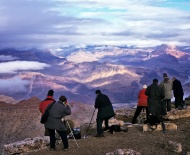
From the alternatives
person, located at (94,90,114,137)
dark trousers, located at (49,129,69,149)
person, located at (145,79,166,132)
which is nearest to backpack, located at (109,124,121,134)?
person, located at (94,90,114,137)

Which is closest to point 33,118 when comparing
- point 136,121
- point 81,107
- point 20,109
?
point 20,109

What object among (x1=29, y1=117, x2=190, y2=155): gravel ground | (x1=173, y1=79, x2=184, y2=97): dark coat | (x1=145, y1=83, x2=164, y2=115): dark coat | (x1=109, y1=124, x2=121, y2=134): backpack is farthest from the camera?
(x1=173, y1=79, x2=184, y2=97): dark coat

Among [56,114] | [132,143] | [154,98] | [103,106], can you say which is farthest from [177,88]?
[56,114]

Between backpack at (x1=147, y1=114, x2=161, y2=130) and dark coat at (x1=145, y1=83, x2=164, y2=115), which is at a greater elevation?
dark coat at (x1=145, y1=83, x2=164, y2=115)

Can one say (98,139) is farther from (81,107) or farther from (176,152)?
(81,107)

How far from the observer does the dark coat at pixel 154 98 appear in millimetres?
17891

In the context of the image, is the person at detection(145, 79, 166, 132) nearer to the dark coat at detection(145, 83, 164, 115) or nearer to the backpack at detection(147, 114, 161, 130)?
the dark coat at detection(145, 83, 164, 115)

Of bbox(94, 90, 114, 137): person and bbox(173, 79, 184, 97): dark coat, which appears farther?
bbox(173, 79, 184, 97): dark coat

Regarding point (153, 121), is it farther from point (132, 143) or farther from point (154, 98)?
point (132, 143)

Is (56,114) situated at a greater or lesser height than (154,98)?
lesser

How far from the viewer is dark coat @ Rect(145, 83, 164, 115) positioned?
17.9 metres

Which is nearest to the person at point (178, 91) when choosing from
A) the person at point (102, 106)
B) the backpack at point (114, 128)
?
the backpack at point (114, 128)

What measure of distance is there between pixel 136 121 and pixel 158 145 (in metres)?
7.03

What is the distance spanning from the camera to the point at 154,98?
707 inches
